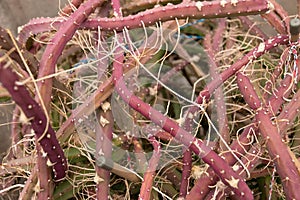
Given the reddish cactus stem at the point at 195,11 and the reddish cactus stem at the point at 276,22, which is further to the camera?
the reddish cactus stem at the point at 276,22

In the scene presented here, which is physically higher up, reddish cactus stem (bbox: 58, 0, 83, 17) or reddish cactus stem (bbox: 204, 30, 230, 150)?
reddish cactus stem (bbox: 58, 0, 83, 17)

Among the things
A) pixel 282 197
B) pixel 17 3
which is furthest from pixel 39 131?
pixel 17 3

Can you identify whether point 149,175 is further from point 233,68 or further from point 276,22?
point 276,22

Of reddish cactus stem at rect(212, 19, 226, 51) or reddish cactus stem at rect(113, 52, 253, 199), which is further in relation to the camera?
reddish cactus stem at rect(212, 19, 226, 51)

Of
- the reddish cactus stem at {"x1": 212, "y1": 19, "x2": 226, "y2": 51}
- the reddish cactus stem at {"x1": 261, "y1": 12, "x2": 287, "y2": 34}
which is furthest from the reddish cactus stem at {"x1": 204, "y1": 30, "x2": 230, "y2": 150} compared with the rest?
the reddish cactus stem at {"x1": 261, "y1": 12, "x2": 287, "y2": 34}

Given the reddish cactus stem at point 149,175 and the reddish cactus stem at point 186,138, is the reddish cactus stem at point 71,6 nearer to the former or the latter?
the reddish cactus stem at point 186,138

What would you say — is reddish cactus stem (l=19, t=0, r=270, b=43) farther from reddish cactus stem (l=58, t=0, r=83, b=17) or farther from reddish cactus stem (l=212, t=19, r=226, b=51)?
reddish cactus stem (l=212, t=19, r=226, b=51)

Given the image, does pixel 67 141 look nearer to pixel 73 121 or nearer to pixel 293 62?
pixel 73 121

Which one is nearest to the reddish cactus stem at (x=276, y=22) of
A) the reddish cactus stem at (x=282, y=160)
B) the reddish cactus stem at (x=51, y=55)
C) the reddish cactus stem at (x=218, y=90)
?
the reddish cactus stem at (x=218, y=90)
